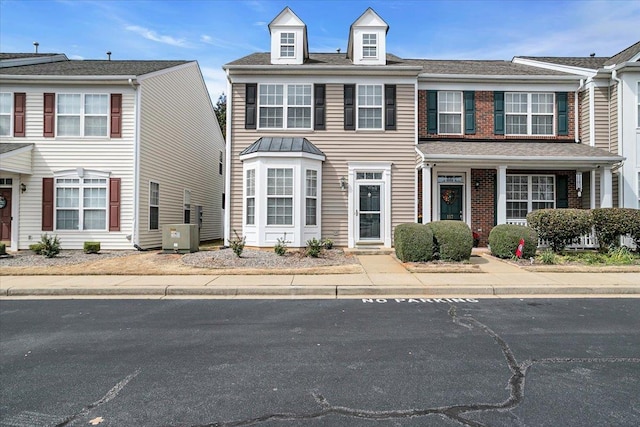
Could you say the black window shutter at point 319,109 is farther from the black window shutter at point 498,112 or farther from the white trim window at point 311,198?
the black window shutter at point 498,112

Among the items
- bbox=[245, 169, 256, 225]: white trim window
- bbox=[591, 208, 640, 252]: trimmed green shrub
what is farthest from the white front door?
bbox=[591, 208, 640, 252]: trimmed green shrub

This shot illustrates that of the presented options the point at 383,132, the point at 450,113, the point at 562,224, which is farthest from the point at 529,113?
the point at 383,132

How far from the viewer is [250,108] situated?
14297mm

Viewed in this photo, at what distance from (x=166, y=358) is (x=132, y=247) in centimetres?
1085

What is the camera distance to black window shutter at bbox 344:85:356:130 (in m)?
14.2

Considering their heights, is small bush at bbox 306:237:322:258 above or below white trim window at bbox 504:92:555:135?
below

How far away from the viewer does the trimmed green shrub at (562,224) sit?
11.1 metres

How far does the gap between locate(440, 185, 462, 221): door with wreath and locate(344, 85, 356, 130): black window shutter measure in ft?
13.7

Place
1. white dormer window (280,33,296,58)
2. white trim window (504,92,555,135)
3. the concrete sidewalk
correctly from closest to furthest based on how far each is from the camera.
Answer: the concrete sidewalk → white dormer window (280,33,296,58) → white trim window (504,92,555,135)

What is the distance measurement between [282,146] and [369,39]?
556 cm

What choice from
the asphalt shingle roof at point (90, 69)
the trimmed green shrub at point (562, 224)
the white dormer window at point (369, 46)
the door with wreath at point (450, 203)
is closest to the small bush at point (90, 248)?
the asphalt shingle roof at point (90, 69)

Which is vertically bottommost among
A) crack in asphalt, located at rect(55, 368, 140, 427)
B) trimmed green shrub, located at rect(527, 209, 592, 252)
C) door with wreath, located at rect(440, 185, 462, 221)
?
crack in asphalt, located at rect(55, 368, 140, 427)

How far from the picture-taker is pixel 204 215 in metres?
20.4

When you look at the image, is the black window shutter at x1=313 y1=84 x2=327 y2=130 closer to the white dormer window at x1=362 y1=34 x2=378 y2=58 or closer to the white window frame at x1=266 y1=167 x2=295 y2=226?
the white dormer window at x1=362 y1=34 x2=378 y2=58
